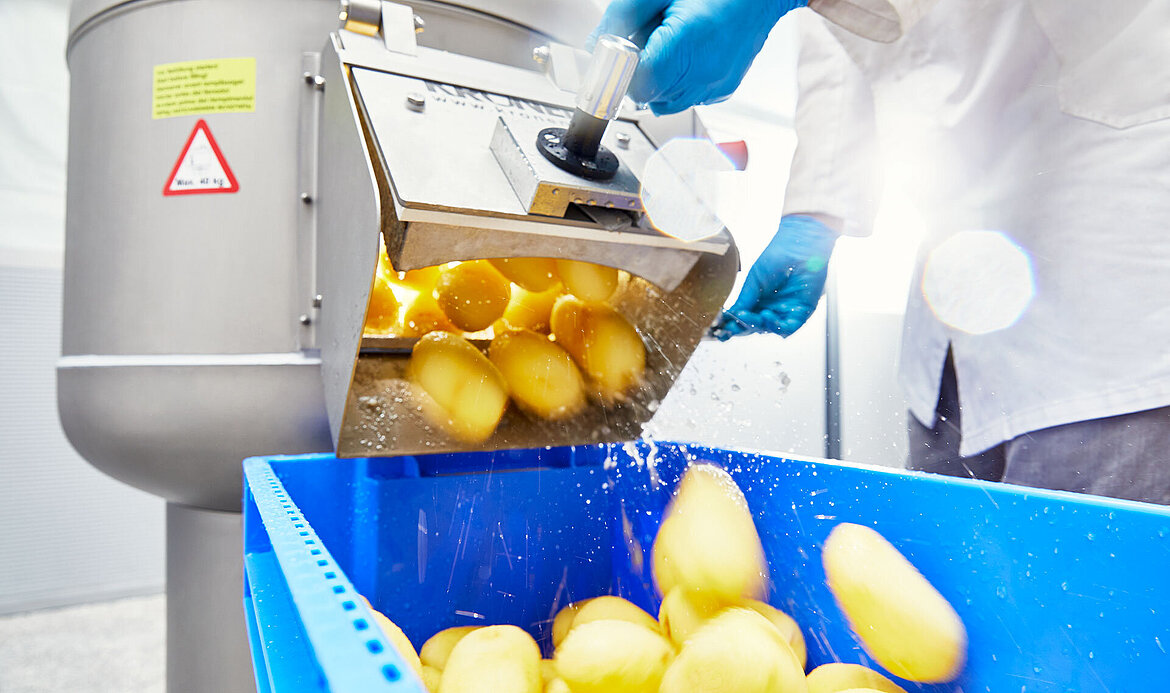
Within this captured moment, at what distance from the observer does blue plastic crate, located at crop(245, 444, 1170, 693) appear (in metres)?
0.34

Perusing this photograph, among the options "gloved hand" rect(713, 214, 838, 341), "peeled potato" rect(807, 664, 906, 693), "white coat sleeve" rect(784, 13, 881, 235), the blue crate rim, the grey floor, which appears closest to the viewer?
the blue crate rim

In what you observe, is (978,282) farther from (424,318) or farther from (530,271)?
(424,318)

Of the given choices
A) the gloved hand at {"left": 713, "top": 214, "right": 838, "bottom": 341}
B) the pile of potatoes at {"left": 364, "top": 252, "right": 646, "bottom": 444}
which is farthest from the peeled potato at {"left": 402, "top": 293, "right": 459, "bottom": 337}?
the gloved hand at {"left": 713, "top": 214, "right": 838, "bottom": 341}

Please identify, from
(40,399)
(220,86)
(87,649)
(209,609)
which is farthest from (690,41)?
(40,399)

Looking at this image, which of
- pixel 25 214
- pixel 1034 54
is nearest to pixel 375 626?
pixel 1034 54

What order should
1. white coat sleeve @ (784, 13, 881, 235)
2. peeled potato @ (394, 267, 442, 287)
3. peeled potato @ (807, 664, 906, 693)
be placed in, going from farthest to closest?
white coat sleeve @ (784, 13, 881, 235)
peeled potato @ (394, 267, 442, 287)
peeled potato @ (807, 664, 906, 693)

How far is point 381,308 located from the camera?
2.11ft

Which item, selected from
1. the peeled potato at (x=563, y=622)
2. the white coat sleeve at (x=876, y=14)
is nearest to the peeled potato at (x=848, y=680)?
the peeled potato at (x=563, y=622)

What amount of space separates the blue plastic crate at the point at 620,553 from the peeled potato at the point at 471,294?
140mm

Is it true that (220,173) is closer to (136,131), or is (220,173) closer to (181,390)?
(136,131)

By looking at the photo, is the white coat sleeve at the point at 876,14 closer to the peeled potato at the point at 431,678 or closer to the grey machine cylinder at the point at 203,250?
the grey machine cylinder at the point at 203,250

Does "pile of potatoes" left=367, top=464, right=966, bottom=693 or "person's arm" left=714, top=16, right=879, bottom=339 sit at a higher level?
"person's arm" left=714, top=16, right=879, bottom=339

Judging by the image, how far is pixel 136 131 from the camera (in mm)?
701

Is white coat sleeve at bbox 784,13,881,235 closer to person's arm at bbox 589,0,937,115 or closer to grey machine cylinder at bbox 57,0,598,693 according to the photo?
person's arm at bbox 589,0,937,115
